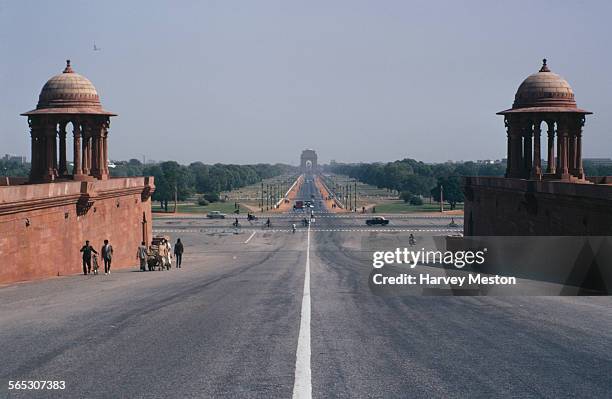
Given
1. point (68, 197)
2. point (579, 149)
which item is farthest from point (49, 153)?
point (579, 149)

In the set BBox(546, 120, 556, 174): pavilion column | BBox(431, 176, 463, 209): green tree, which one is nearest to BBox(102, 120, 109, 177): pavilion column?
BBox(546, 120, 556, 174): pavilion column

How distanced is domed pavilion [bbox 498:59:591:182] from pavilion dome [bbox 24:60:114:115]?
23486 millimetres

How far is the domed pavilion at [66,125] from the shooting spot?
1577 inches

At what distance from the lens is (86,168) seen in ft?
137

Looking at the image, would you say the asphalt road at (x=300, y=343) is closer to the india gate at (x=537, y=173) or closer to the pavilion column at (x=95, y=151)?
the india gate at (x=537, y=173)

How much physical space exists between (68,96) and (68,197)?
12.1 metres

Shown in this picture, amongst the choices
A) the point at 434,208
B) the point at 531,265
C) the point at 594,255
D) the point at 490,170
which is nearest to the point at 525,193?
the point at 531,265

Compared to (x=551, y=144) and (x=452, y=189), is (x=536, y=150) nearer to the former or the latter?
(x=551, y=144)

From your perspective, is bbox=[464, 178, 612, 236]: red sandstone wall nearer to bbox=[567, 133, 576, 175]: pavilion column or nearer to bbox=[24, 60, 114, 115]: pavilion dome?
bbox=[567, 133, 576, 175]: pavilion column

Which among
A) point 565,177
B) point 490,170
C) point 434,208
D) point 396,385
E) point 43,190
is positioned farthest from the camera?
point 490,170

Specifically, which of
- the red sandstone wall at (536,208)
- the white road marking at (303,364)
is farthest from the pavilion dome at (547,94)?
the white road marking at (303,364)

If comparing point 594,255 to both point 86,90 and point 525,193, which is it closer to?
point 525,193

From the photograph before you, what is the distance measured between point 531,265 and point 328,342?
2367 centimetres

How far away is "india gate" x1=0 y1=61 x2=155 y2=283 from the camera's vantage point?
1015 inches
